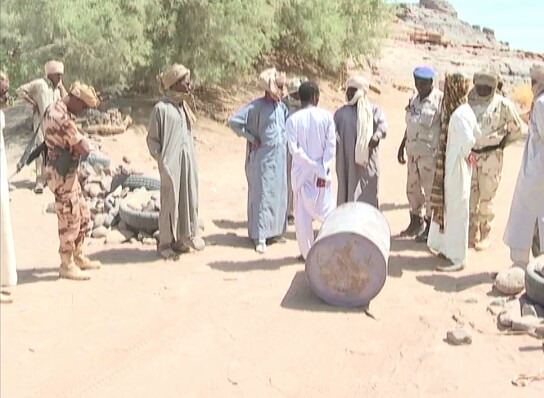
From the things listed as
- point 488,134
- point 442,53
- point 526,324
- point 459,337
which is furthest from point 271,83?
point 442,53

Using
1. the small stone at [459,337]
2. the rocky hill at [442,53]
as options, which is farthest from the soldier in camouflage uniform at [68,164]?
the rocky hill at [442,53]

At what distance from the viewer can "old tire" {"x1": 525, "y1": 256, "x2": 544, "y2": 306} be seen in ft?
18.9

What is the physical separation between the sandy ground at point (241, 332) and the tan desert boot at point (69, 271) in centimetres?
8

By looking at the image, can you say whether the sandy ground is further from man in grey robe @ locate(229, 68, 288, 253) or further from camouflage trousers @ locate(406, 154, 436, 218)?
camouflage trousers @ locate(406, 154, 436, 218)

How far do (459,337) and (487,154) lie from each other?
8.17 feet

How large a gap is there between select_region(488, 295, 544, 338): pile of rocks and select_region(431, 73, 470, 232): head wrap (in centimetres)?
120

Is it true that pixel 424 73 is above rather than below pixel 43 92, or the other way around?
above

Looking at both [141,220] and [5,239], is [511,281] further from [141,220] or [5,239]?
[5,239]

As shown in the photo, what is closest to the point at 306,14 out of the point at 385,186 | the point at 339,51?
the point at 339,51

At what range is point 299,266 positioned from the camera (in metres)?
7.30

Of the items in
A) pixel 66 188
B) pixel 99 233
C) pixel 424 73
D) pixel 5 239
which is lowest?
pixel 99 233

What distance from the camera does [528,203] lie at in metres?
6.53

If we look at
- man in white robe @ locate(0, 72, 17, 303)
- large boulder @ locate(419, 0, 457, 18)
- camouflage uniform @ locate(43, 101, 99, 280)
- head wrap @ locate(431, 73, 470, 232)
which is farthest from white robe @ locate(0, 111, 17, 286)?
large boulder @ locate(419, 0, 457, 18)

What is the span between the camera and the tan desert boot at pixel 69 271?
6816 mm
